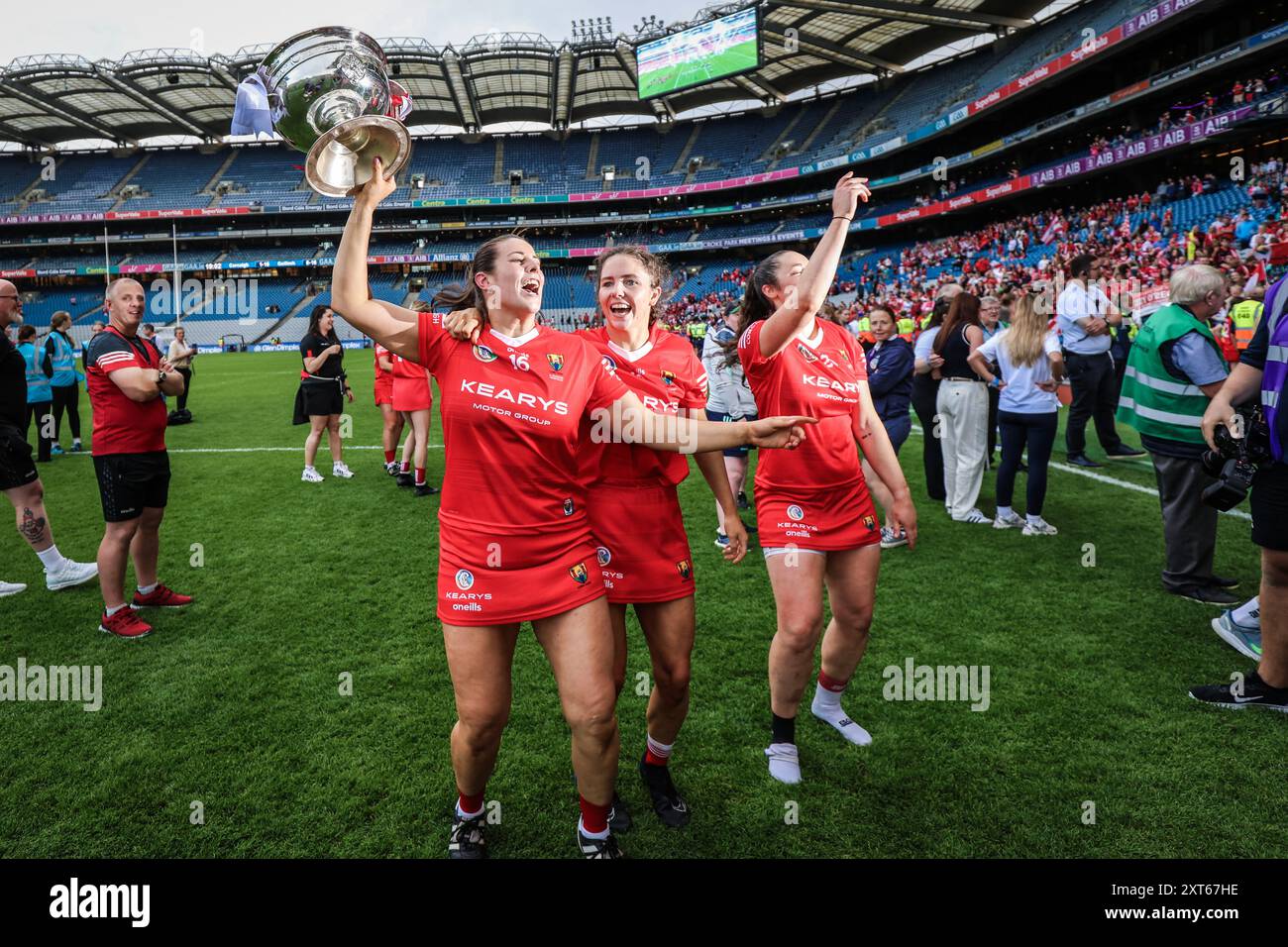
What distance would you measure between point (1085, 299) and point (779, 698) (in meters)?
7.01

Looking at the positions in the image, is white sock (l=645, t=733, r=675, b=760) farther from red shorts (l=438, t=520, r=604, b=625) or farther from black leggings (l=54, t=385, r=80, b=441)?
black leggings (l=54, t=385, r=80, b=441)

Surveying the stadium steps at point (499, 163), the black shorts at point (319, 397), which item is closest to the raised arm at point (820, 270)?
the black shorts at point (319, 397)

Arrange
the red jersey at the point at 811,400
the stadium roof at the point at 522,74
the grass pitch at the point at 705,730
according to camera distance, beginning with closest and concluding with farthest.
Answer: the grass pitch at the point at 705,730
the red jersey at the point at 811,400
the stadium roof at the point at 522,74

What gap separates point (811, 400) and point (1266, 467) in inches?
85.3

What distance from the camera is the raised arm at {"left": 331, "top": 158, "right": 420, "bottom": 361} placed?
211 centimetres

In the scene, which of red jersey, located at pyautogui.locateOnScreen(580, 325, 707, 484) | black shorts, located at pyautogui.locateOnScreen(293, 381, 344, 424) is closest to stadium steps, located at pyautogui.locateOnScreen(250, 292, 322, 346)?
black shorts, located at pyautogui.locateOnScreen(293, 381, 344, 424)

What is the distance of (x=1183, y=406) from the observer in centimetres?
472

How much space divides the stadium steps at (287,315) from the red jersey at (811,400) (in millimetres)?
51261

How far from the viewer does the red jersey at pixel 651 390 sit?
2.64m

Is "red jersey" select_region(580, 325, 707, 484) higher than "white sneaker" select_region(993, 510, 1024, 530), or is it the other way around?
"red jersey" select_region(580, 325, 707, 484)

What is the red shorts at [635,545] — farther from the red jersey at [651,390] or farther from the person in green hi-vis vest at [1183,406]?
the person in green hi-vis vest at [1183,406]

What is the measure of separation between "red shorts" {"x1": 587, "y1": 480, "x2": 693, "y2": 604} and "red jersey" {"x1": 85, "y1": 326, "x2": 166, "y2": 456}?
140 inches

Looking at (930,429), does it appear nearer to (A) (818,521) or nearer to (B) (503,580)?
(A) (818,521)
